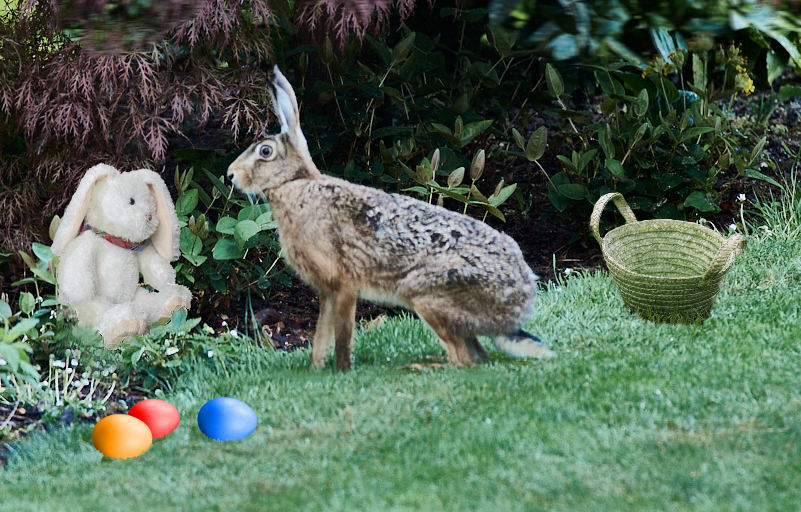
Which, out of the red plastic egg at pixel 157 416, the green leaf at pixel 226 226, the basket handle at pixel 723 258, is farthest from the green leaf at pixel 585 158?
the red plastic egg at pixel 157 416

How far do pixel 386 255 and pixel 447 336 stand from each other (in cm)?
41

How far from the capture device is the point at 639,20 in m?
1.21

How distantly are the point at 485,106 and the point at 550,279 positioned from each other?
1618 mm

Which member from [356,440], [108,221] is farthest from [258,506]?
[108,221]

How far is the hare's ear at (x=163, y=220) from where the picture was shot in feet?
12.9

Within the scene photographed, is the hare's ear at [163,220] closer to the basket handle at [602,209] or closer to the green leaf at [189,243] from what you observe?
the green leaf at [189,243]

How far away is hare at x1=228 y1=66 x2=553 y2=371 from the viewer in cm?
333

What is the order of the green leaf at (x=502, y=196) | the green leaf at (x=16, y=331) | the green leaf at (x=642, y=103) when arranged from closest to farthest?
the green leaf at (x=16, y=331), the green leaf at (x=502, y=196), the green leaf at (x=642, y=103)

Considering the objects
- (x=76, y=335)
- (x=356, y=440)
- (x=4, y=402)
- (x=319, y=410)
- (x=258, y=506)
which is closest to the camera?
(x=258, y=506)

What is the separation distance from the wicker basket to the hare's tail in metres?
0.79

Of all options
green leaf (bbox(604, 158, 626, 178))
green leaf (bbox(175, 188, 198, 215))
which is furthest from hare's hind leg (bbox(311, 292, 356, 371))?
green leaf (bbox(604, 158, 626, 178))

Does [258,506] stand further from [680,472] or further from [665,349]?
[665,349]

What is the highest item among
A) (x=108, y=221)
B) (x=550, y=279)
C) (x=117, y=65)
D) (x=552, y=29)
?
(x=552, y=29)

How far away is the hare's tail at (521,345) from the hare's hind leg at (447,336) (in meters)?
0.13
